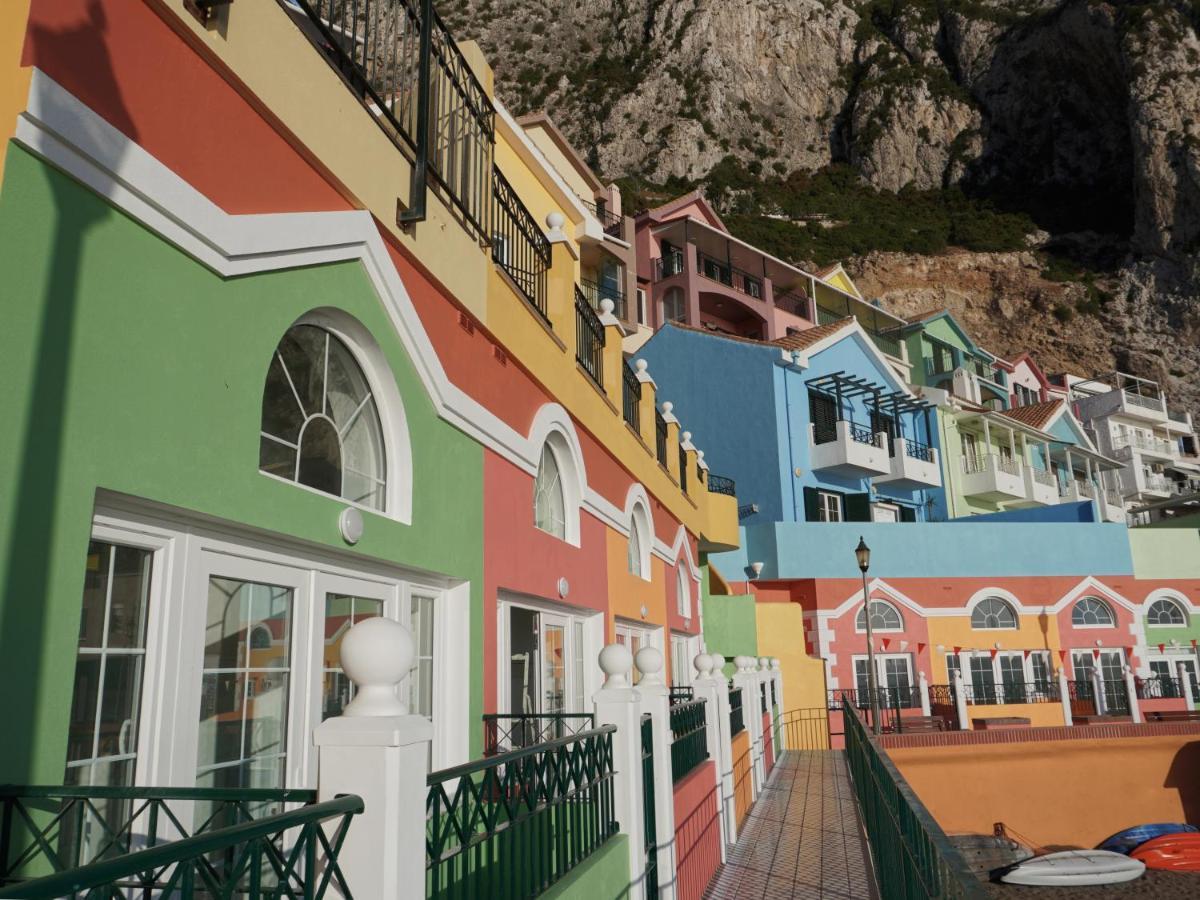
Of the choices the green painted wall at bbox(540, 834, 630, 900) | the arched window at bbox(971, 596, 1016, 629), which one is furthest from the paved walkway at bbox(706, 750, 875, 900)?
the arched window at bbox(971, 596, 1016, 629)

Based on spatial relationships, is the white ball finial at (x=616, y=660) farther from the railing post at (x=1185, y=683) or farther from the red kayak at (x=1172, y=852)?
the railing post at (x=1185, y=683)

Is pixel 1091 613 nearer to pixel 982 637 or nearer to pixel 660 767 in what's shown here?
pixel 982 637

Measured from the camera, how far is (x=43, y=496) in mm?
2916

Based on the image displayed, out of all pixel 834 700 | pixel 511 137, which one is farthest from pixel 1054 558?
pixel 511 137

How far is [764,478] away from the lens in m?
27.2

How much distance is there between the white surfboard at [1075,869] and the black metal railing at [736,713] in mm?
5045

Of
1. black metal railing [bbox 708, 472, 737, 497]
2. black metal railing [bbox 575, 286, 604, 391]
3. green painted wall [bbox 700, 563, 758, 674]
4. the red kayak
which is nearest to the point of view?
black metal railing [bbox 575, 286, 604, 391]

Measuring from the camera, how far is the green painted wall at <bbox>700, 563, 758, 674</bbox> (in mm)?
18906

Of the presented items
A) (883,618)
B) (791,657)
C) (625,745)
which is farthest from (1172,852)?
(625,745)

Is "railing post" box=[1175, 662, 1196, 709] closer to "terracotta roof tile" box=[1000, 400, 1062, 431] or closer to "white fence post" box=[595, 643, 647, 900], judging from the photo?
"terracotta roof tile" box=[1000, 400, 1062, 431]

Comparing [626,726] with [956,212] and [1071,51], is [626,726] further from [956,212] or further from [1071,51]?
[1071,51]

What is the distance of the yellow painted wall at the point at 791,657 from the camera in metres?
21.3

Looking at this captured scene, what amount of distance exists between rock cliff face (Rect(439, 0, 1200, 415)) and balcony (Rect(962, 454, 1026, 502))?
75.5 feet

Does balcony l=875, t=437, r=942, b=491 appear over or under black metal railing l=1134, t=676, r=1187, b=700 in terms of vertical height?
over
